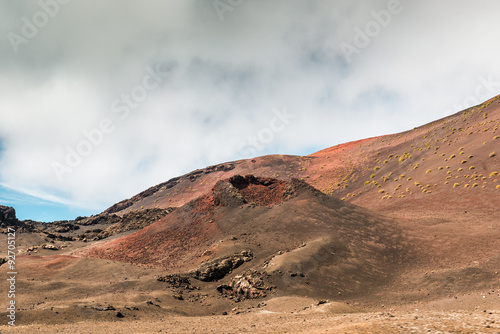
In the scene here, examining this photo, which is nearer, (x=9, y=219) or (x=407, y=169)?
(x=407, y=169)

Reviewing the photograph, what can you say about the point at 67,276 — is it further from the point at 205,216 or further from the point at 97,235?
the point at 97,235

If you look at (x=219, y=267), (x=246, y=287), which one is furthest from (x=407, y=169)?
(x=246, y=287)

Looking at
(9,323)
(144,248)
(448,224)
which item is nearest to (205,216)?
(144,248)

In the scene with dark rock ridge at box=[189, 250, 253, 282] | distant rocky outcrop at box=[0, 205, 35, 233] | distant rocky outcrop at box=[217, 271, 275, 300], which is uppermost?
distant rocky outcrop at box=[0, 205, 35, 233]

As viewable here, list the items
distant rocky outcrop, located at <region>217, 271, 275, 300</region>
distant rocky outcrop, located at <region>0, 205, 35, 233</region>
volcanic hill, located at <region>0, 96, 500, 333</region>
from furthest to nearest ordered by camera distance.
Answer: distant rocky outcrop, located at <region>0, 205, 35, 233</region>, distant rocky outcrop, located at <region>217, 271, 275, 300</region>, volcanic hill, located at <region>0, 96, 500, 333</region>

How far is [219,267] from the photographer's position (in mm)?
28000

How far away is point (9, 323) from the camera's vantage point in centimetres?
1606

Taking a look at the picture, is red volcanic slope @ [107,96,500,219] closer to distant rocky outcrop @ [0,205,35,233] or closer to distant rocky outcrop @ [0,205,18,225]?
distant rocky outcrop @ [0,205,35,233]

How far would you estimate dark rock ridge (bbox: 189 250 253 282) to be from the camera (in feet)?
90.5

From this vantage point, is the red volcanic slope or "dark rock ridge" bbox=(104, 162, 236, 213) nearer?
the red volcanic slope

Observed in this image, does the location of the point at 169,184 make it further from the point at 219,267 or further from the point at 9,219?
the point at 219,267

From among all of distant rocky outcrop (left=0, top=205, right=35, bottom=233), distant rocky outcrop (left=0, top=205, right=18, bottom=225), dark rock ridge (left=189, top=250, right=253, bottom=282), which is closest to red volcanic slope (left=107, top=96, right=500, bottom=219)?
dark rock ridge (left=189, top=250, right=253, bottom=282)

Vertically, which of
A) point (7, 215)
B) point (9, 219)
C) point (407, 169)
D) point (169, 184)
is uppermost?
point (169, 184)

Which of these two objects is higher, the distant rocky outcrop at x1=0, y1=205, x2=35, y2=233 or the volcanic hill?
the distant rocky outcrop at x1=0, y1=205, x2=35, y2=233
